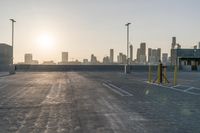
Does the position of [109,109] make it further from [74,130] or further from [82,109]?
[74,130]

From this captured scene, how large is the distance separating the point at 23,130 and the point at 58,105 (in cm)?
506

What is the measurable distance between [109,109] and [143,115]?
1.76 meters

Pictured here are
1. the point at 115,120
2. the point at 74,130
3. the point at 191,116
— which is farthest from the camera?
the point at 191,116

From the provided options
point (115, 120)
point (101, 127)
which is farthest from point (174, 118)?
point (101, 127)

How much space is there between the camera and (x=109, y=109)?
12523 mm

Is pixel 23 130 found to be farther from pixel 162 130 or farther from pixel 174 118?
pixel 174 118

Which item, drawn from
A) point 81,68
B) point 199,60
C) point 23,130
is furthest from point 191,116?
point 199,60

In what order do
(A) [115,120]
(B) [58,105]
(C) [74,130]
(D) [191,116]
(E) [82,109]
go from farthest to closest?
1. (B) [58,105]
2. (E) [82,109]
3. (D) [191,116]
4. (A) [115,120]
5. (C) [74,130]

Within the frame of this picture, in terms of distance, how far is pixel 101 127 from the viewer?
29.7 feet

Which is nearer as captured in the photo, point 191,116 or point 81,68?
point 191,116

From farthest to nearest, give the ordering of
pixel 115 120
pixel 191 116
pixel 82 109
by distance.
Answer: pixel 82 109 < pixel 191 116 < pixel 115 120

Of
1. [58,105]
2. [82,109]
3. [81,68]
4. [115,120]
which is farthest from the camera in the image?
[81,68]

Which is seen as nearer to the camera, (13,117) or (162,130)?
(162,130)

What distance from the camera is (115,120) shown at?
10125 millimetres
